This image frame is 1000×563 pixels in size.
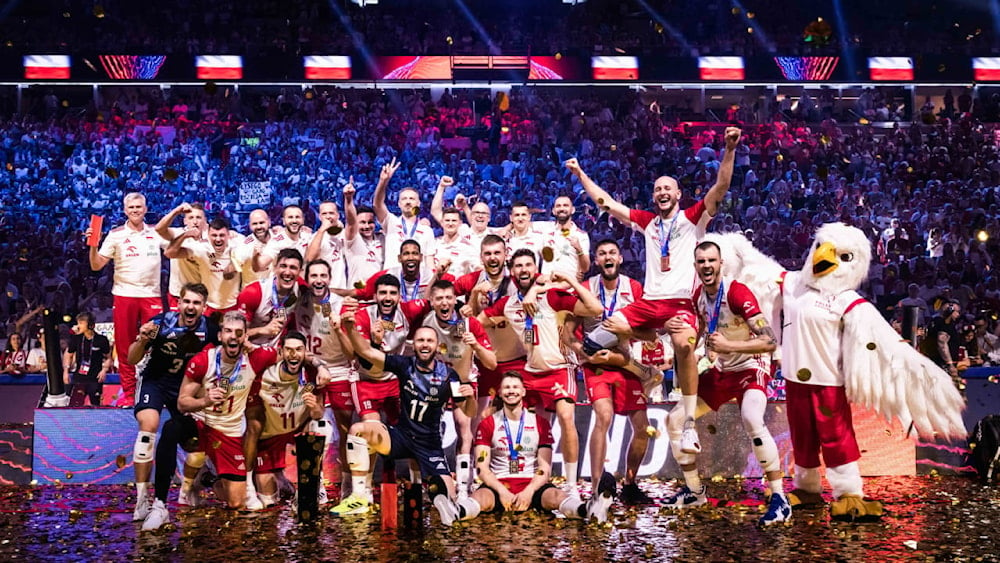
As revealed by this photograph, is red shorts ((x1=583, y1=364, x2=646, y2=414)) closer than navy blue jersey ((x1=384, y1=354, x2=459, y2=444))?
No

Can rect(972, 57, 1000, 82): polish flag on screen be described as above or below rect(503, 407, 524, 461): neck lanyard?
above

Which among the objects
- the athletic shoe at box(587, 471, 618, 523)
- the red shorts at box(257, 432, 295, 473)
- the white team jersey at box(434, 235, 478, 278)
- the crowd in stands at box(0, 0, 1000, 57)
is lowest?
the athletic shoe at box(587, 471, 618, 523)

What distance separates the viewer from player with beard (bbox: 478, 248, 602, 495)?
321 inches

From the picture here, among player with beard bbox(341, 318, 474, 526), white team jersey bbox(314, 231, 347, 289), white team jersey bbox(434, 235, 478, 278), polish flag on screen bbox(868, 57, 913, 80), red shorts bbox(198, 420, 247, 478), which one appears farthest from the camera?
polish flag on screen bbox(868, 57, 913, 80)

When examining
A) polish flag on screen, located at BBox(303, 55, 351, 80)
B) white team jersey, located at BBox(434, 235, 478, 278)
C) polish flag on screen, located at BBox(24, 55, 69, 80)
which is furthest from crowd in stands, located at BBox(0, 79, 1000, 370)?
white team jersey, located at BBox(434, 235, 478, 278)

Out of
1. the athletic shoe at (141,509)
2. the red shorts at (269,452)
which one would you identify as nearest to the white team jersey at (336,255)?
the red shorts at (269,452)

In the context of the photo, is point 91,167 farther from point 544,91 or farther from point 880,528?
point 880,528

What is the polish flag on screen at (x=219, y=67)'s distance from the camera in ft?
90.5

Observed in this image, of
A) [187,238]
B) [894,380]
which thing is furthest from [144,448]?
[894,380]

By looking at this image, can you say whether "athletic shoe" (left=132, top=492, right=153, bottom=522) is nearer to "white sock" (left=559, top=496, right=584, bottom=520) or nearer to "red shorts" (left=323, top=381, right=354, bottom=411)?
"red shorts" (left=323, top=381, right=354, bottom=411)

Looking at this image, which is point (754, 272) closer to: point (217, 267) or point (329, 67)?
point (217, 267)

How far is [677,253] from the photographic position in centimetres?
830

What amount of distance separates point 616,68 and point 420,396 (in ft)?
71.8

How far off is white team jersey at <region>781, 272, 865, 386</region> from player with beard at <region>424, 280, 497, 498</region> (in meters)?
2.35
